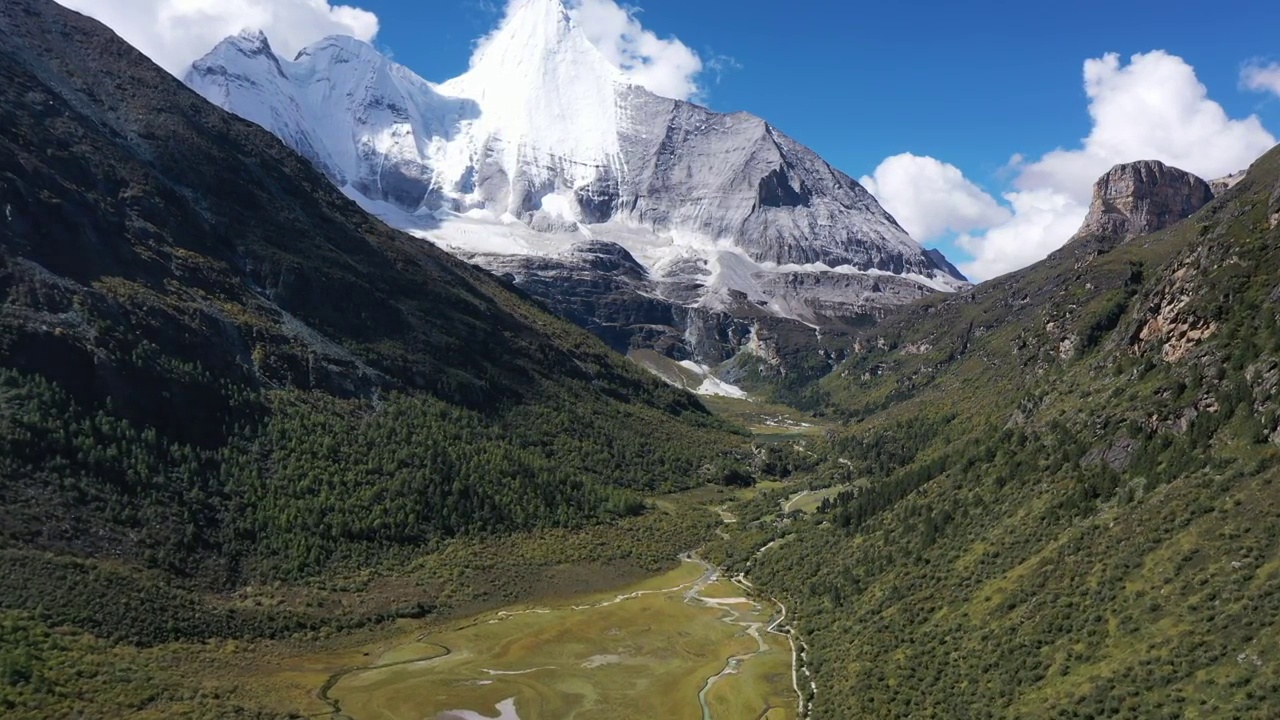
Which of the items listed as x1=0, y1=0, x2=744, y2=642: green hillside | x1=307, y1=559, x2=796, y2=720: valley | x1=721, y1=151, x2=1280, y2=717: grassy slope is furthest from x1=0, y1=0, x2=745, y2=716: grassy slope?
x1=721, y1=151, x2=1280, y2=717: grassy slope

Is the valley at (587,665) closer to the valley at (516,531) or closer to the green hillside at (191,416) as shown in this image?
the valley at (516,531)

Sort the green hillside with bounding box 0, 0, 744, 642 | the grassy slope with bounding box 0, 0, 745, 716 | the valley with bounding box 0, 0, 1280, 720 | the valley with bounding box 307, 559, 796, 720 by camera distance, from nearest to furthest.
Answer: the valley with bounding box 0, 0, 1280, 720 → the valley with bounding box 307, 559, 796, 720 → the grassy slope with bounding box 0, 0, 745, 716 → the green hillside with bounding box 0, 0, 744, 642

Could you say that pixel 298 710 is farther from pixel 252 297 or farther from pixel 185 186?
pixel 185 186

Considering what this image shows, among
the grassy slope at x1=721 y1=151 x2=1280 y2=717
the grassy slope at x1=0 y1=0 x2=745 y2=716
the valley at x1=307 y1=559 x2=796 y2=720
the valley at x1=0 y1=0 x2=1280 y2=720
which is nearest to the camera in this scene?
the grassy slope at x1=721 y1=151 x2=1280 y2=717

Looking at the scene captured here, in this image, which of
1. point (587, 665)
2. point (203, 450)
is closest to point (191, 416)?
point (203, 450)

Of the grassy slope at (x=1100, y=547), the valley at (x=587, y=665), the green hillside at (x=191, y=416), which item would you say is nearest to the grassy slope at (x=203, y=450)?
the green hillside at (x=191, y=416)

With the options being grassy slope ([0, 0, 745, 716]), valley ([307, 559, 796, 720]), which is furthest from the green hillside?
valley ([307, 559, 796, 720])

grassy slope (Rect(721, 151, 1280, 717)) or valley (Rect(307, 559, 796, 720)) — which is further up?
grassy slope (Rect(721, 151, 1280, 717))

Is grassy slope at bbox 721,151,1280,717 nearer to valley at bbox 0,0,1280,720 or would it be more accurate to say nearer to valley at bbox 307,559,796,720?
valley at bbox 0,0,1280,720

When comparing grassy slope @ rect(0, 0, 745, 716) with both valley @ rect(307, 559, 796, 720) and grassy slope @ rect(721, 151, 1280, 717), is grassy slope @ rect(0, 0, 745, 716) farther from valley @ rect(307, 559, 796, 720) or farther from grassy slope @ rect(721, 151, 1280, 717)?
grassy slope @ rect(721, 151, 1280, 717)

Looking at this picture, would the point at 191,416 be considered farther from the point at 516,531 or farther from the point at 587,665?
the point at 587,665

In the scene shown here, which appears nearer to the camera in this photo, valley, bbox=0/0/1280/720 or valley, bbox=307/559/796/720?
valley, bbox=0/0/1280/720
